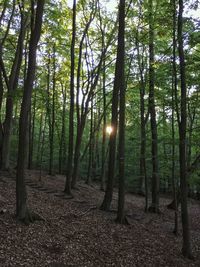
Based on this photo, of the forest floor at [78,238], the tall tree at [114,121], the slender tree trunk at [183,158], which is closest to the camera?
the forest floor at [78,238]

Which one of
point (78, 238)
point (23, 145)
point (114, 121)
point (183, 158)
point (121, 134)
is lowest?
point (78, 238)

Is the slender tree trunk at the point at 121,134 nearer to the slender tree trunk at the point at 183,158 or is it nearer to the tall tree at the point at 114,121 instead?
the tall tree at the point at 114,121

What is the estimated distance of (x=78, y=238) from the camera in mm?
8594

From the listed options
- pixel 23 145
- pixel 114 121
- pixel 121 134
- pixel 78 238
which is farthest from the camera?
pixel 114 121

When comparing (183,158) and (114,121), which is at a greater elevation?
(114,121)

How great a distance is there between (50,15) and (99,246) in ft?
38.4

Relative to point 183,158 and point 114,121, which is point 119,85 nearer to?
point 114,121

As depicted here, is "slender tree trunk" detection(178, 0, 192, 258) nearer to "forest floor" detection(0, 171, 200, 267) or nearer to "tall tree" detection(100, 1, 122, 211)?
"forest floor" detection(0, 171, 200, 267)

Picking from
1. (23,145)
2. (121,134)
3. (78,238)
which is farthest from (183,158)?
(23,145)

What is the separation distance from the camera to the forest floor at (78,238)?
22.9ft

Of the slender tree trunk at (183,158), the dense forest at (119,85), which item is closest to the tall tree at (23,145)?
the dense forest at (119,85)

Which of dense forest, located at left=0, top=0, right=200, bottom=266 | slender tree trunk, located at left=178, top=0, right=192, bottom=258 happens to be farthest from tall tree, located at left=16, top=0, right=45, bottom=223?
slender tree trunk, located at left=178, top=0, right=192, bottom=258

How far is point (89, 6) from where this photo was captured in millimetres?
19016

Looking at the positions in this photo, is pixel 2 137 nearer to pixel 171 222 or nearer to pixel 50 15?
pixel 50 15
